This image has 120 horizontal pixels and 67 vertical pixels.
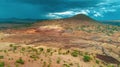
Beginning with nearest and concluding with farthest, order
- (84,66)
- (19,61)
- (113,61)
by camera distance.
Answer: (19,61) < (84,66) < (113,61)

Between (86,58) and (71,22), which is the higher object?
(71,22)

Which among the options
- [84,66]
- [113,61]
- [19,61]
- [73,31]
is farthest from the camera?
[73,31]

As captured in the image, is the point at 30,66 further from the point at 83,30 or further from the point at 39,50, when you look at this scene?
the point at 83,30

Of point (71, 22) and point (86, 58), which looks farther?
point (71, 22)

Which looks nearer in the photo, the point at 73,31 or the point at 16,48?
the point at 16,48

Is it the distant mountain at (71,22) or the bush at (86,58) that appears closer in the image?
the bush at (86,58)

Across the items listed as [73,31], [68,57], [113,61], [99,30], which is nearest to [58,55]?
[68,57]

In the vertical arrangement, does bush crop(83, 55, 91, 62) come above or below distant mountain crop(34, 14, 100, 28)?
below

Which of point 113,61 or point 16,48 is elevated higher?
point 16,48

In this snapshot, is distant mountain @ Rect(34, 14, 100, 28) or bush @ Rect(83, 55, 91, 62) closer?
bush @ Rect(83, 55, 91, 62)

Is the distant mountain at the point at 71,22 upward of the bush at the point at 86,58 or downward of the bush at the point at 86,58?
upward
